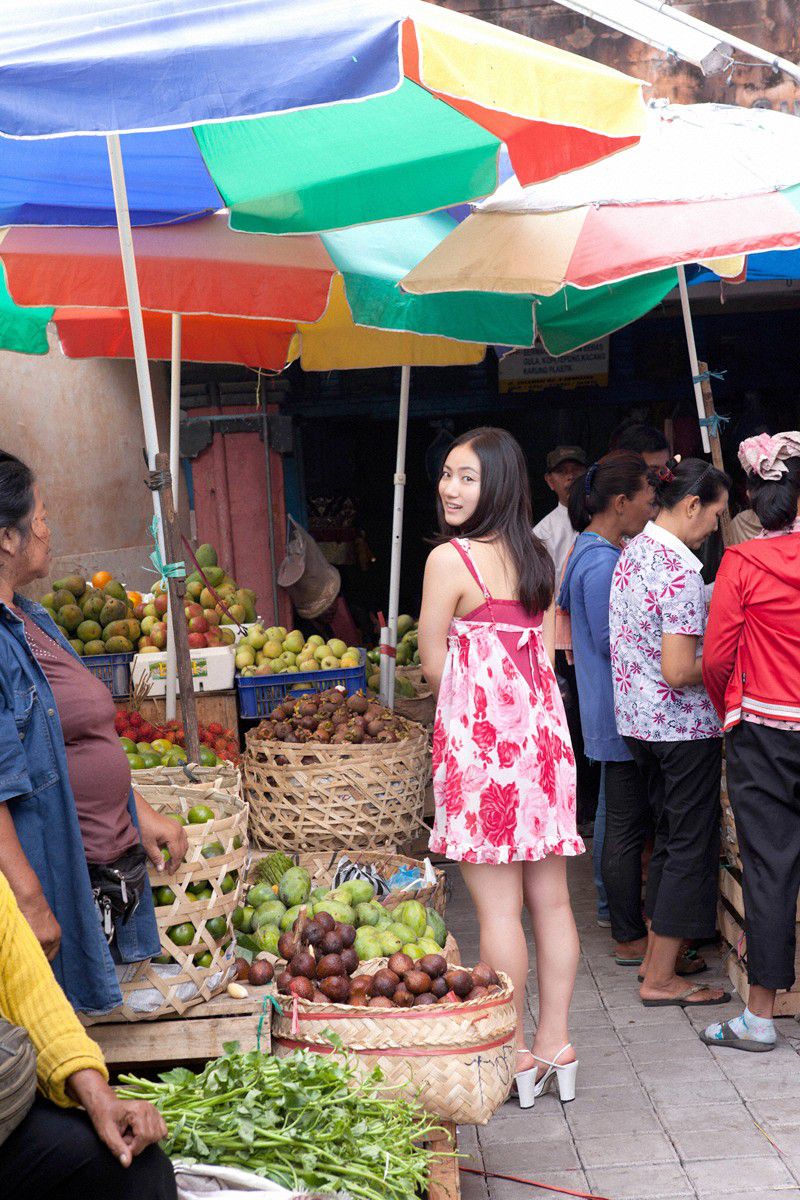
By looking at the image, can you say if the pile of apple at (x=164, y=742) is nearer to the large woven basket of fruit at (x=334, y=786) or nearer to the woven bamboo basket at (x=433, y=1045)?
the large woven basket of fruit at (x=334, y=786)

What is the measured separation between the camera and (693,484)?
173 inches

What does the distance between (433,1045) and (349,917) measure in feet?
2.43

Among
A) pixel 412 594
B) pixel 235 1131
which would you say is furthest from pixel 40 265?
pixel 412 594

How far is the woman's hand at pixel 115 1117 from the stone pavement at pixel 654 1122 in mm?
1446

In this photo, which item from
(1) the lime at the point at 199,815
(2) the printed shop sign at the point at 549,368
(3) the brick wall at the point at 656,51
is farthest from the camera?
(2) the printed shop sign at the point at 549,368

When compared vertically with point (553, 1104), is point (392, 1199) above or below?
above

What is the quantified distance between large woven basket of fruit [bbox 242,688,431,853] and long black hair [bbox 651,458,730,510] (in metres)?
1.42

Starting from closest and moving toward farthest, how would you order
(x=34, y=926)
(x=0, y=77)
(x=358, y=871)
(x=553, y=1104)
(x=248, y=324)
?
(x=34, y=926) → (x=0, y=77) → (x=553, y=1104) → (x=358, y=871) → (x=248, y=324)

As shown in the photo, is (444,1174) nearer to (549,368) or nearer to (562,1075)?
(562,1075)

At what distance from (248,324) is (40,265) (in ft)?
5.70

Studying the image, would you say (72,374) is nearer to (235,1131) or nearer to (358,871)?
(358,871)

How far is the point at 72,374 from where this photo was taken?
9.12 meters

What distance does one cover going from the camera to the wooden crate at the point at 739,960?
14.6 feet

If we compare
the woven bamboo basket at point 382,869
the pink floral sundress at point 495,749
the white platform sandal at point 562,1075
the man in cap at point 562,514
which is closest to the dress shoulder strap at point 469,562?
the pink floral sundress at point 495,749
